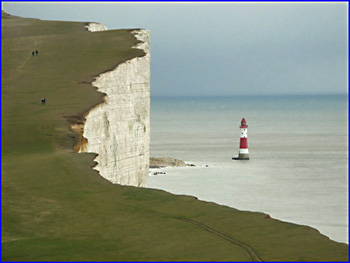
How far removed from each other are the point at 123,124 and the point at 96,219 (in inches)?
582

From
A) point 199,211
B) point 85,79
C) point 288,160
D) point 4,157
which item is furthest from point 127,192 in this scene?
point 288,160

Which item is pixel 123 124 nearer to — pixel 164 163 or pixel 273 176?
pixel 273 176

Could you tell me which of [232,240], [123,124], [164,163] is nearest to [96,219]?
[232,240]

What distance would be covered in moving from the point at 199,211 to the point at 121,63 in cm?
1632

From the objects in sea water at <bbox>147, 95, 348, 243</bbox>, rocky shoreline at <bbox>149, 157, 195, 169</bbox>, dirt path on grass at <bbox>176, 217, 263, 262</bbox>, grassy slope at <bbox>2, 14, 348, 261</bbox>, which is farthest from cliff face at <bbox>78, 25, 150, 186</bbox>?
rocky shoreline at <bbox>149, 157, 195, 169</bbox>

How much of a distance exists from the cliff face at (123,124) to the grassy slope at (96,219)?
4.94ft

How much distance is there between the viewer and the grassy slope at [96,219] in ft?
41.8

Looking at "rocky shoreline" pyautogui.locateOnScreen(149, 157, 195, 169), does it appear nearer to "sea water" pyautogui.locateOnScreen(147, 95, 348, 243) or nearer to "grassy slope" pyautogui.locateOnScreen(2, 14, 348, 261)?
"sea water" pyautogui.locateOnScreen(147, 95, 348, 243)

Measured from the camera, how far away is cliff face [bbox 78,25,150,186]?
25750 millimetres

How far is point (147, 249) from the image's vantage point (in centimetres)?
1291

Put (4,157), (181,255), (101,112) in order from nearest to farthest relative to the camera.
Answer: (181,255) → (4,157) → (101,112)

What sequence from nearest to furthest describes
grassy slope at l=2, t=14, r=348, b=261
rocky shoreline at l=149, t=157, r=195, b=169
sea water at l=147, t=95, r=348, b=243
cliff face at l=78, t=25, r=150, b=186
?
1. grassy slope at l=2, t=14, r=348, b=261
2. cliff face at l=78, t=25, r=150, b=186
3. sea water at l=147, t=95, r=348, b=243
4. rocky shoreline at l=149, t=157, r=195, b=169

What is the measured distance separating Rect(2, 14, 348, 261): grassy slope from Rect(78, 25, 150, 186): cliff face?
1.50 metres

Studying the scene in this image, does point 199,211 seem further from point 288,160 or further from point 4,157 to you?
point 288,160
